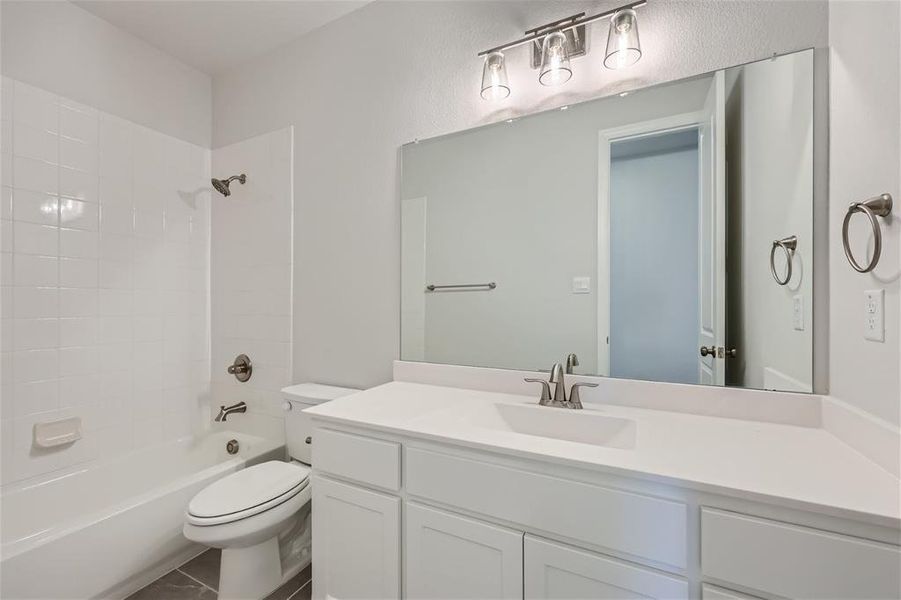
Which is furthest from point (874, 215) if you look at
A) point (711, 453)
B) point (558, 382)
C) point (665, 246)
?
point (558, 382)

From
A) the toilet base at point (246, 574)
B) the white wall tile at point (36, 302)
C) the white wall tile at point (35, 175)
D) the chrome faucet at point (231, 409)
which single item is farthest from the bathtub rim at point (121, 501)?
the white wall tile at point (35, 175)

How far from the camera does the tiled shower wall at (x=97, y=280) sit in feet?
5.58

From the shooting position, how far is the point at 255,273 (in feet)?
7.39

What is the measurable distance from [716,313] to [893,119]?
0.58m

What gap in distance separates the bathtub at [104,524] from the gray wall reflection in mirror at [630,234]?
1.19m

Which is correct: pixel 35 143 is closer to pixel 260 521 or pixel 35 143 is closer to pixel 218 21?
pixel 218 21

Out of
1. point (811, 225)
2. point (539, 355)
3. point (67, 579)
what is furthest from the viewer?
point (539, 355)

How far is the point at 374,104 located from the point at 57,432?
2.06 meters

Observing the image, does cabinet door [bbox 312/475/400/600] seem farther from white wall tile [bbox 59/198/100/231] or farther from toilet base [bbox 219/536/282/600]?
white wall tile [bbox 59/198/100/231]

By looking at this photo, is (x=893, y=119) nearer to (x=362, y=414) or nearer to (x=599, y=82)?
(x=599, y=82)

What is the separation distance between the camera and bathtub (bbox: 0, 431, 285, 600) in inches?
52.2

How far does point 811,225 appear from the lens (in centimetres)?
109

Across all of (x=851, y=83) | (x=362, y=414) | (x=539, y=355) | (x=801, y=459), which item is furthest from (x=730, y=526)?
(x=851, y=83)

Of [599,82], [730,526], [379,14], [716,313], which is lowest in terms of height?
[730,526]
